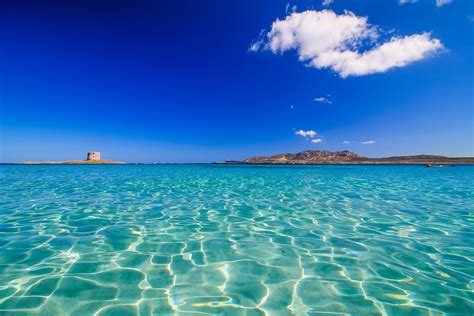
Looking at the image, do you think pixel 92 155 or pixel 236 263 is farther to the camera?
pixel 92 155

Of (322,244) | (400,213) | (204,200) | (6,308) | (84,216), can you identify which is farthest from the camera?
(204,200)

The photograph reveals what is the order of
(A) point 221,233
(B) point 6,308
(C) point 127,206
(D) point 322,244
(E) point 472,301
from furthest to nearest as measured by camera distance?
(C) point 127,206 < (A) point 221,233 < (D) point 322,244 < (E) point 472,301 < (B) point 6,308

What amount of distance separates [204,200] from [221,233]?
4.42 m

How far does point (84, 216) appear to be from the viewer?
6844 mm

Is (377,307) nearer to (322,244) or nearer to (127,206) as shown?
(322,244)

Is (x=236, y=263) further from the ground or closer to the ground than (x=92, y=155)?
closer to the ground

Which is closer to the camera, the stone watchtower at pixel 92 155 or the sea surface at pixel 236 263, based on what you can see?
the sea surface at pixel 236 263

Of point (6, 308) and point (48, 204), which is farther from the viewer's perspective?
point (48, 204)

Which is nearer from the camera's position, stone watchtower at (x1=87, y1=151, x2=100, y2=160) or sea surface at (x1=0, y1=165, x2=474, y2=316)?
sea surface at (x1=0, y1=165, x2=474, y2=316)

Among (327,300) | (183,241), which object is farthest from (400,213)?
(183,241)

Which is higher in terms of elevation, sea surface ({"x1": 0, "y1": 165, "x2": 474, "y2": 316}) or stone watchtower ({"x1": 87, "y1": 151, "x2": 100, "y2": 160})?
stone watchtower ({"x1": 87, "y1": 151, "x2": 100, "y2": 160})

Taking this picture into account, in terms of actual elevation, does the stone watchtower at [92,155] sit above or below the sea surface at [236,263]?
above

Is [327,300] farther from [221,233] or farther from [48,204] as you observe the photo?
[48,204]

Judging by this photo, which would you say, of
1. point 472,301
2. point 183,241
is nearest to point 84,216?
point 183,241
